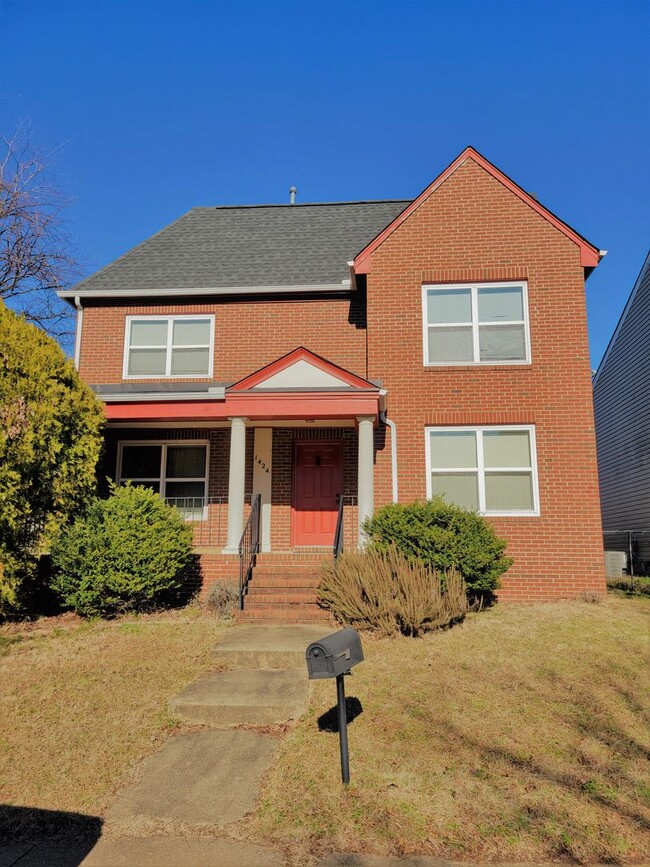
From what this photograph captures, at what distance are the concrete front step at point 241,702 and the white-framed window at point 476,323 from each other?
7238 millimetres

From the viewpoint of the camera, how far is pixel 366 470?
10.4 m

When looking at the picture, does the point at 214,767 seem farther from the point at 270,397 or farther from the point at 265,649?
the point at 270,397

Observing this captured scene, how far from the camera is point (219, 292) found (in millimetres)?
13094

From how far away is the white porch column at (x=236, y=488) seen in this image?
10.3 m

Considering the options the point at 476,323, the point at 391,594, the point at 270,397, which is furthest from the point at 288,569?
the point at 476,323

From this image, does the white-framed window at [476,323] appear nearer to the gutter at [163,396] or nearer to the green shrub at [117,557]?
the gutter at [163,396]

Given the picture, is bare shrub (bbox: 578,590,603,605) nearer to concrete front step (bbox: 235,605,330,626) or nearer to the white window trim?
concrete front step (bbox: 235,605,330,626)

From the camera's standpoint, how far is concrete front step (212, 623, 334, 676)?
6824mm

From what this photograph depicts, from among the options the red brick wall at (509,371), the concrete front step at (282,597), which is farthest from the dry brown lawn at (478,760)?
the red brick wall at (509,371)

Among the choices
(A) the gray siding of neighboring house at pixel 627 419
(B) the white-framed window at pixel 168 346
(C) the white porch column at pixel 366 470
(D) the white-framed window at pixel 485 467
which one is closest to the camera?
(C) the white porch column at pixel 366 470

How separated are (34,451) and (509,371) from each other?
8.21m

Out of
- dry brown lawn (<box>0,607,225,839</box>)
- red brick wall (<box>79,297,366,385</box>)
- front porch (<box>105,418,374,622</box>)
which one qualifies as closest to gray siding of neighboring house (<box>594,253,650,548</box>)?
red brick wall (<box>79,297,366,385</box>)

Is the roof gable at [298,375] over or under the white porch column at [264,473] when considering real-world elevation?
over

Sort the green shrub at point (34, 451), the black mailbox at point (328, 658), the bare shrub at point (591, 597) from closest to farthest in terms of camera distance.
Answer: the black mailbox at point (328, 658)
the green shrub at point (34, 451)
the bare shrub at point (591, 597)
